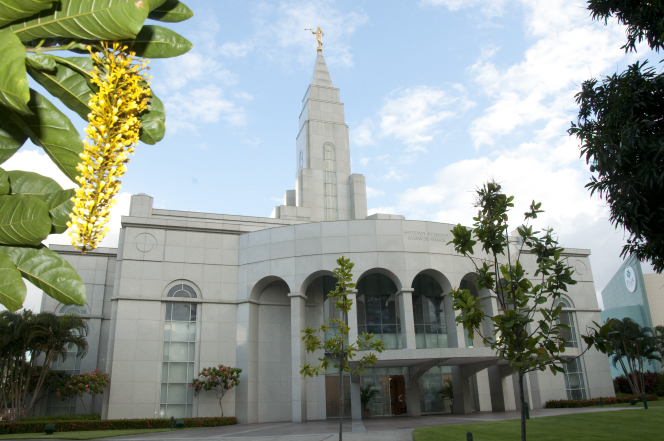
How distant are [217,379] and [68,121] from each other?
29.1 metres

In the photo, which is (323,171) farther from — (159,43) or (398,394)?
(159,43)

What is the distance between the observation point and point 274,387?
109ft

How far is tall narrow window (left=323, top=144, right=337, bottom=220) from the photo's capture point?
1781 inches

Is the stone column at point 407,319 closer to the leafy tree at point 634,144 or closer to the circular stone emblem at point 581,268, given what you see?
the leafy tree at point 634,144

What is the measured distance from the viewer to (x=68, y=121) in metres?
4.48

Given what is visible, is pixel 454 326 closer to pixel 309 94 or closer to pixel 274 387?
pixel 274 387

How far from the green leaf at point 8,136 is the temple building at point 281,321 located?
25.7m

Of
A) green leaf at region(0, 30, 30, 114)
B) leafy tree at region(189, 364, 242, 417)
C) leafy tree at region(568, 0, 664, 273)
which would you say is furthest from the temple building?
green leaf at region(0, 30, 30, 114)

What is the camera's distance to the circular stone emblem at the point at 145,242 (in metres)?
33.5

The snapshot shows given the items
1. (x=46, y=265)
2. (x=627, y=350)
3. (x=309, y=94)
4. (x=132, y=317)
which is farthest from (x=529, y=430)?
(x=309, y=94)

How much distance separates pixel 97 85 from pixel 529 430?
2051 centimetres

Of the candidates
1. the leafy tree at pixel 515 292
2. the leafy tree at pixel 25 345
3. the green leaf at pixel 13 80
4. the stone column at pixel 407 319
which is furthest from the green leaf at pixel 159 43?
the leafy tree at pixel 25 345

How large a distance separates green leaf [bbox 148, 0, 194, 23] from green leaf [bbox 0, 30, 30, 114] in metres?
1.53

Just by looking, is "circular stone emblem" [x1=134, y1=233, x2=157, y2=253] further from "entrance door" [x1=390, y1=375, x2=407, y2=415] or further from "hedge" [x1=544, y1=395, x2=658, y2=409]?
"hedge" [x1=544, y1=395, x2=658, y2=409]
